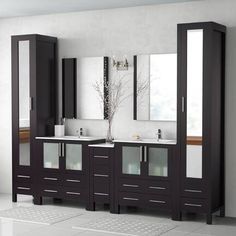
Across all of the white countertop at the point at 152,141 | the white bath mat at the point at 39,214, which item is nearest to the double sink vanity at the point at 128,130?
the white countertop at the point at 152,141

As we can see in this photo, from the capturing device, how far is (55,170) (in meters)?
7.25

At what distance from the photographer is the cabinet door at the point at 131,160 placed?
21.9 feet

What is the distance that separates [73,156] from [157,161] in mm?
1197

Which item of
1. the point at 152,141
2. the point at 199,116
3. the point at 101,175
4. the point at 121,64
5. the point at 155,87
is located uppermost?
the point at 121,64

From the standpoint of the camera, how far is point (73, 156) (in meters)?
7.13

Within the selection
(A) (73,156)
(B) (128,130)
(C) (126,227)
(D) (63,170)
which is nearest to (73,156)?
(A) (73,156)

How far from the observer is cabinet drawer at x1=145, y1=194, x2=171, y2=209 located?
6520mm

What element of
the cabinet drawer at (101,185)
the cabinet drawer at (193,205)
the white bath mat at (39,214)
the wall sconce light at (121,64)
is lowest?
the white bath mat at (39,214)

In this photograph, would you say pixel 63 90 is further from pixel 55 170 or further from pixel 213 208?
pixel 213 208

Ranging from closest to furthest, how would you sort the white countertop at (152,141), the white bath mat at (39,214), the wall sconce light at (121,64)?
the white bath mat at (39,214) < the white countertop at (152,141) < the wall sconce light at (121,64)

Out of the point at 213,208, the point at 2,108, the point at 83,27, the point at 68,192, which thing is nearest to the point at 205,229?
the point at 213,208

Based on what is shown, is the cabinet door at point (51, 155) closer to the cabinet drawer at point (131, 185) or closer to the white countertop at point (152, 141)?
the white countertop at point (152, 141)

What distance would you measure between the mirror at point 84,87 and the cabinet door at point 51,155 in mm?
560

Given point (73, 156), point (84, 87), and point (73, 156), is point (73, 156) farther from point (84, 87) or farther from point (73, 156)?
point (84, 87)
